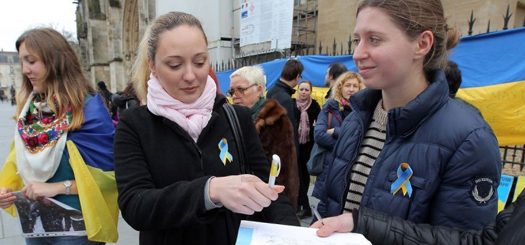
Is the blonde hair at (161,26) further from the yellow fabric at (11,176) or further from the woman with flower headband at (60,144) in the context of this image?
the yellow fabric at (11,176)

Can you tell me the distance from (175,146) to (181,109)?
0.14 m

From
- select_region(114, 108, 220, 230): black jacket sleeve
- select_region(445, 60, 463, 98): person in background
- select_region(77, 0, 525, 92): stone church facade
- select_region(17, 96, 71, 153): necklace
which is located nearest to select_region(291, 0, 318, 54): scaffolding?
select_region(77, 0, 525, 92): stone church facade

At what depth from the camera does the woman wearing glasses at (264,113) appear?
122 inches

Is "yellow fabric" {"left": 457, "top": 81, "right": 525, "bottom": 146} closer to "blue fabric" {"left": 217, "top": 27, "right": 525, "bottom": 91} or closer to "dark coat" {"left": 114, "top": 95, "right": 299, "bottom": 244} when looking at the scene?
"blue fabric" {"left": 217, "top": 27, "right": 525, "bottom": 91}

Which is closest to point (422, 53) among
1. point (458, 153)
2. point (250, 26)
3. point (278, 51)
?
point (458, 153)

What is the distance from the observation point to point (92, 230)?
1794mm

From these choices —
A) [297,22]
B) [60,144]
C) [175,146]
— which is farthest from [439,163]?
[297,22]

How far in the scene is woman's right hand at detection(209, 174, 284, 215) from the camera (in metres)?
0.92

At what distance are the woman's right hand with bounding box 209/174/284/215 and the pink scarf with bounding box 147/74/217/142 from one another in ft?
1.19

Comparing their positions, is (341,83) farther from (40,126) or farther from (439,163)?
(40,126)

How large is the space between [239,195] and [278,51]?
388 inches

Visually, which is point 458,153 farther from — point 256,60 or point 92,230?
point 256,60

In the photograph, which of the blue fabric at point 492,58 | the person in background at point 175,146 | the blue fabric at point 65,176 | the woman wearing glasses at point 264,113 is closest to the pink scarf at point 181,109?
the person in background at point 175,146

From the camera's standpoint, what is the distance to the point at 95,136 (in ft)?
6.22
